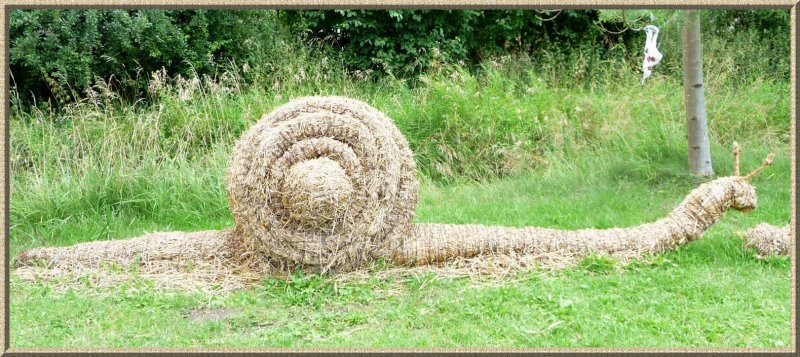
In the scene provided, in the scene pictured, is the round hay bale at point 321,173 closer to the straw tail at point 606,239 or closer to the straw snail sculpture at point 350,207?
the straw snail sculpture at point 350,207

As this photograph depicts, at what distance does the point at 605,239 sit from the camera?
4734 millimetres

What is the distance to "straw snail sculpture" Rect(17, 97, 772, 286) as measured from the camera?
4359 mm

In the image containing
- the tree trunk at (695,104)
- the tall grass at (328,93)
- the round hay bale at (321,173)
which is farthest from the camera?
the tree trunk at (695,104)

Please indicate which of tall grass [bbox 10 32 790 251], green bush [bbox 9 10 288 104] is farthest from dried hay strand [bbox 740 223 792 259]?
green bush [bbox 9 10 288 104]

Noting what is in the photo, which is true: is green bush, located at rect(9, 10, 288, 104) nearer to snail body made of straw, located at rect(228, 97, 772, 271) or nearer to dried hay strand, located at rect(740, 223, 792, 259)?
snail body made of straw, located at rect(228, 97, 772, 271)

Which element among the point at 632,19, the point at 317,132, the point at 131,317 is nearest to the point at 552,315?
the point at 317,132

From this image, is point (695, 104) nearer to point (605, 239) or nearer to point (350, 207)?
point (605, 239)

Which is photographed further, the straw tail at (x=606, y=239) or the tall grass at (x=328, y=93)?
the tall grass at (x=328, y=93)

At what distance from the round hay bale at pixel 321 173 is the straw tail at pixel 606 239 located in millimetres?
313

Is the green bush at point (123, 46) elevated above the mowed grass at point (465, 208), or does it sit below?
above

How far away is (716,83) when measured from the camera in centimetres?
858

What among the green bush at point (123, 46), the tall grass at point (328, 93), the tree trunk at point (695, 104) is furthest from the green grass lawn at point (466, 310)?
the green bush at point (123, 46)

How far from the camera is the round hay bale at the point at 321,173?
4352mm

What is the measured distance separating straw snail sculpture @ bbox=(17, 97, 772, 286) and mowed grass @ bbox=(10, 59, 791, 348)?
0.59 feet
